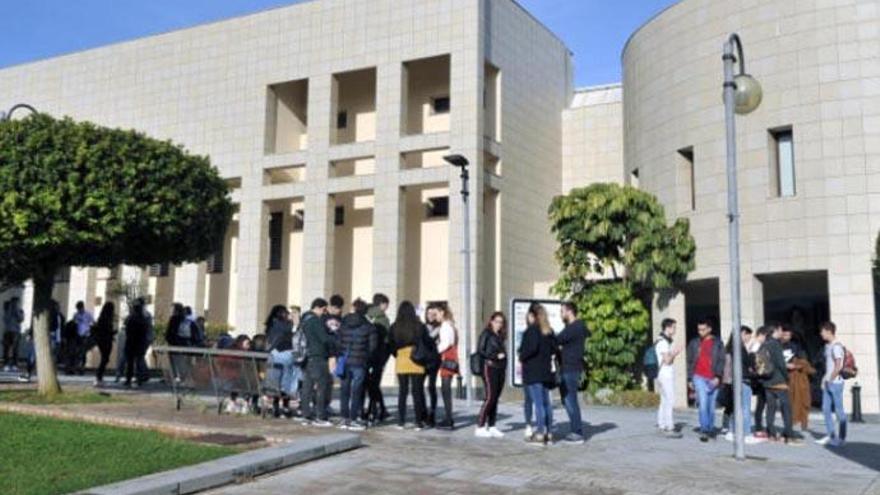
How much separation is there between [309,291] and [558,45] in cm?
1270

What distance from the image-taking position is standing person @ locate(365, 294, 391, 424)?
13.2 meters

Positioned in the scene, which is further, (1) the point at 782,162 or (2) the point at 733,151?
(1) the point at 782,162

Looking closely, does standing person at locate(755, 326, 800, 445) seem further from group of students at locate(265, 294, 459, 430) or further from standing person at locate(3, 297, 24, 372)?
standing person at locate(3, 297, 24, 372)

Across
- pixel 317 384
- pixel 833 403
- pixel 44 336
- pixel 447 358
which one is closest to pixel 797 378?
pixel 833 403

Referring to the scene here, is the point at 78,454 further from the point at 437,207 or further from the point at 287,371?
the point at 437,207

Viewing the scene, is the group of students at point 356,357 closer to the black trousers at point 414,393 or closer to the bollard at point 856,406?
the black trousers at point 414,393

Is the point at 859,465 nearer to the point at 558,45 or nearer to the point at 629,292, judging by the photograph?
the point at 629,292

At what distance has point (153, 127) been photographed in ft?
107

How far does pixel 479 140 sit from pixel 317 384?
14.6 metres

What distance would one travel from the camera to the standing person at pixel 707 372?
1320cm

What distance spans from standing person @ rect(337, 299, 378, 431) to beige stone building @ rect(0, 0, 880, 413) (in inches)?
421

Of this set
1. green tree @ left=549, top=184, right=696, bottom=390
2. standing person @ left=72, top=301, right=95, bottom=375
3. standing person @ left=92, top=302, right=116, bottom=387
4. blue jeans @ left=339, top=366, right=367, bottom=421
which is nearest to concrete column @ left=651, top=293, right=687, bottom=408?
green tree @ left=549, top=184, right=696, bottom=390

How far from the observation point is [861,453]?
12555 millimetres

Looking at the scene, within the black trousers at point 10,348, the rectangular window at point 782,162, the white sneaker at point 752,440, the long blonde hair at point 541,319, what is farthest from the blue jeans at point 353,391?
the black trousers at point 10,348
